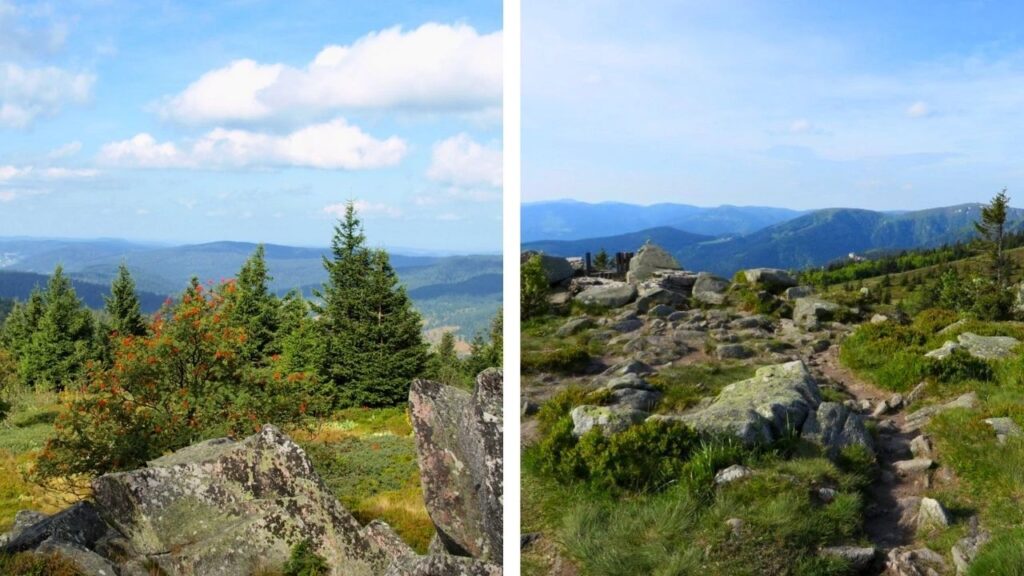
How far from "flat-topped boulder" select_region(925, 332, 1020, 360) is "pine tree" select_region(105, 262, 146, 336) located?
3.42 metres

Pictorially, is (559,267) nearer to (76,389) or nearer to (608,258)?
(608,258)

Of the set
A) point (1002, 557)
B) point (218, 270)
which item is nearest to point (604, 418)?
point (1002, 557)

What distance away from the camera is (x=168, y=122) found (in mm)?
4707

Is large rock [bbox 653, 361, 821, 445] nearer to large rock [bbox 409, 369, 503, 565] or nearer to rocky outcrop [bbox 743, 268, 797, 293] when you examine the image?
rocky outcrop [bbox 743, 268, 797, 293]

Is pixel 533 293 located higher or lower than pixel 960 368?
higher

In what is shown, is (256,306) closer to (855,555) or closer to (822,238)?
(822,238)

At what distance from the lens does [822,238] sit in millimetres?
3945

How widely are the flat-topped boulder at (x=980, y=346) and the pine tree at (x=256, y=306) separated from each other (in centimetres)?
303

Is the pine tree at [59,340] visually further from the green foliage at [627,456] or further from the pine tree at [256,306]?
the green foliage at [627,456]

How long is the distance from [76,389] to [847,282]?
3.39m

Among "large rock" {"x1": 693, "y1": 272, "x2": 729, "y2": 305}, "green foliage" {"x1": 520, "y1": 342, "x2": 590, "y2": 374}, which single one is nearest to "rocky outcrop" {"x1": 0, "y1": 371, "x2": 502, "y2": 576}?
"green foliage" {"x1": 520, "y1": 342, "x2": 590, "y2": 374}

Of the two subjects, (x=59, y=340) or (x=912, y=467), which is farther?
(x=59, y=340)

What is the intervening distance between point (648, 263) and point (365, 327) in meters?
1.58

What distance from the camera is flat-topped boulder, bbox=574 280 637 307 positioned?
449 cm
